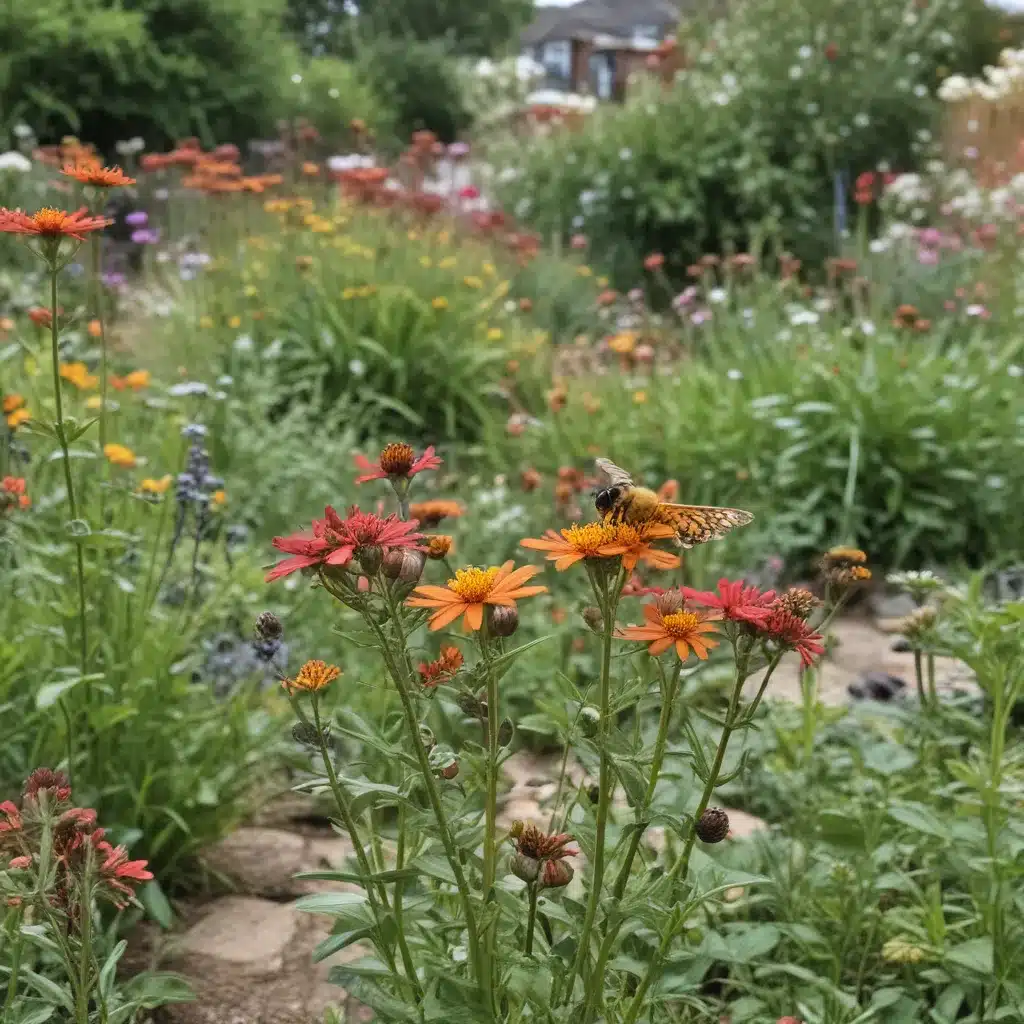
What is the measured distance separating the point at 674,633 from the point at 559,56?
72.3 feet

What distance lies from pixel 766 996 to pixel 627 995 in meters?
0.31

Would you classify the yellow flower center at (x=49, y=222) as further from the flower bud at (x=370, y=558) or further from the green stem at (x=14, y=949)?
the green stem at (x=14, y=949)

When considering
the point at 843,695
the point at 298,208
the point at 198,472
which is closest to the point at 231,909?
the point at 198,472

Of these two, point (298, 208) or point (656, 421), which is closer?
point (656, 421)

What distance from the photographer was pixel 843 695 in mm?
2719

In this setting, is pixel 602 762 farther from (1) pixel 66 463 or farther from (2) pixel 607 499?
(1) pixel 66 463

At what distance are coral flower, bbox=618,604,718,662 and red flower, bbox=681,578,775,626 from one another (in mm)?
19

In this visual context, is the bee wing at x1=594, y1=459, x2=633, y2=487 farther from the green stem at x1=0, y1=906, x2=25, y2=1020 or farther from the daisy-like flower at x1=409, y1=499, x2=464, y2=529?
the green stem at x1=0, y1=906, x2=25, y2=1020

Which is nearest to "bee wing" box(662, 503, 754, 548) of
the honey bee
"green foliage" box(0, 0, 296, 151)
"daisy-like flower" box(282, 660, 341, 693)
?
the honey bee

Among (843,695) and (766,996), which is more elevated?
(766,996)

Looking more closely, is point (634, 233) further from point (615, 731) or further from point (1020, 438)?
point (615, 731)

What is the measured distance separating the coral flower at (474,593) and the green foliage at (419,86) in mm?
15030

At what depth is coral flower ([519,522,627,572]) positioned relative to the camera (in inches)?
34.5

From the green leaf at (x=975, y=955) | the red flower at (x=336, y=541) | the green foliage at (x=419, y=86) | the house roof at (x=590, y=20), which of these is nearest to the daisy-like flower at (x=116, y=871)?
the red flower at (x=336, y=541)
